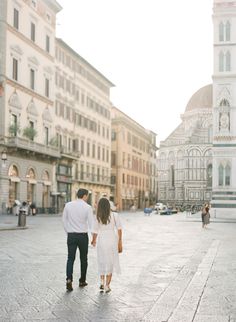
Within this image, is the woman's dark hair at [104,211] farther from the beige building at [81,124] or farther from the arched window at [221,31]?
the arched window at [221,31]

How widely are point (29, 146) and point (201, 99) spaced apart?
3577 inches

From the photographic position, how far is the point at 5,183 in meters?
44.9

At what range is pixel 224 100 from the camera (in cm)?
5488

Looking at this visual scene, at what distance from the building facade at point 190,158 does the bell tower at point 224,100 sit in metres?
69.8

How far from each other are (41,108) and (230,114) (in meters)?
17.8

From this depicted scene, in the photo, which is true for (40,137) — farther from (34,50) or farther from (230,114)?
(230,114)

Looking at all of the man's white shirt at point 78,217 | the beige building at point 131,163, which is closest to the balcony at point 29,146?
the beige building at point 131,163

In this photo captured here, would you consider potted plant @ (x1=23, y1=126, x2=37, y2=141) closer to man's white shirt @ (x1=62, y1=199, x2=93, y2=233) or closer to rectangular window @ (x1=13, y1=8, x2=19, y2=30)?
rectangular window @ (x1=13, y1=8, x2=19, y2=30)

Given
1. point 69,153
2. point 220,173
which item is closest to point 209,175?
point 69,153

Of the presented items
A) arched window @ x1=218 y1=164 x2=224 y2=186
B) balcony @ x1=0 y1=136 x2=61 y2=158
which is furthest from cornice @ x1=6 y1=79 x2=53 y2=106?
arched window @ x1=218 y1=164 x2=224 y2=186

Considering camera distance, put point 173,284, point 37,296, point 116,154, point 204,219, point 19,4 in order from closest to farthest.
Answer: point 37,296 → point 173,284 → point 204,219 → point 19,4 → point 116,154

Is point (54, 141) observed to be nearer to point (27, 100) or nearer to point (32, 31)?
point (27, 100)

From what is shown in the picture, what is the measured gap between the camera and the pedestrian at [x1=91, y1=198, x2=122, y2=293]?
362 inches

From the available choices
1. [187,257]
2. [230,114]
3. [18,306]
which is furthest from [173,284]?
[230,114]
